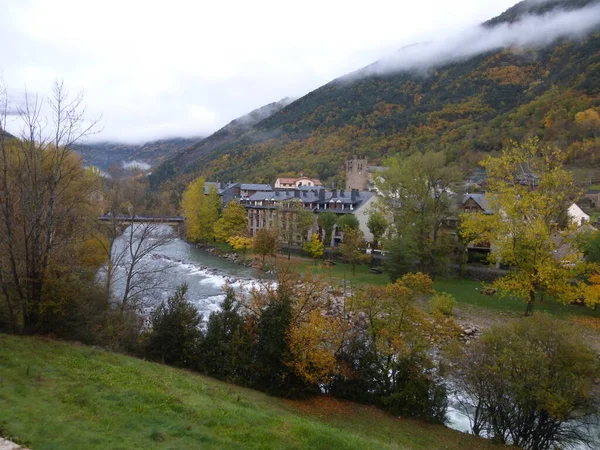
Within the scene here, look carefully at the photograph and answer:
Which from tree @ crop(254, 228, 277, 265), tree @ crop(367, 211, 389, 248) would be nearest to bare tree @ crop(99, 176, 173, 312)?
tree @ crop(254, 228, 277, 265)

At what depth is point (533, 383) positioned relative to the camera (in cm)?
1250

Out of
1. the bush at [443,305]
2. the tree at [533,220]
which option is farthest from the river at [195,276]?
the tree at [533,220]

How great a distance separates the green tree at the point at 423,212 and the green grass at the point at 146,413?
21.8 m

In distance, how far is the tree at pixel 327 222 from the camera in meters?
52.0

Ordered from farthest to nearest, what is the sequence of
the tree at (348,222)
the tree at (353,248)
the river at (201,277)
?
the tree at (348,222), the tree at (353,248), the river at (201,277)

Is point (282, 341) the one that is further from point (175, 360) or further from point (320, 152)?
point (320, 152)

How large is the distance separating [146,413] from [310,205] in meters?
49.8

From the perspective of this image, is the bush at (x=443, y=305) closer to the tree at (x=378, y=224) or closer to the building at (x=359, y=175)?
the tree at (x=378, y=224)

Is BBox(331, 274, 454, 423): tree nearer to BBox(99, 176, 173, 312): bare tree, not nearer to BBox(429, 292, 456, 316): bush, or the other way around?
BBox(99, 176, 173, 312): bare tree

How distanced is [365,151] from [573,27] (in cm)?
8808

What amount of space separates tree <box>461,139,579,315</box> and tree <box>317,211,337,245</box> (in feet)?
86.8

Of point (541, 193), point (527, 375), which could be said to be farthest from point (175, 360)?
point (541, 193)

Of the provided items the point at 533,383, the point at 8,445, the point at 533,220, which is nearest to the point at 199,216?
the point at 533,220

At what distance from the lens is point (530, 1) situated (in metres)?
172
